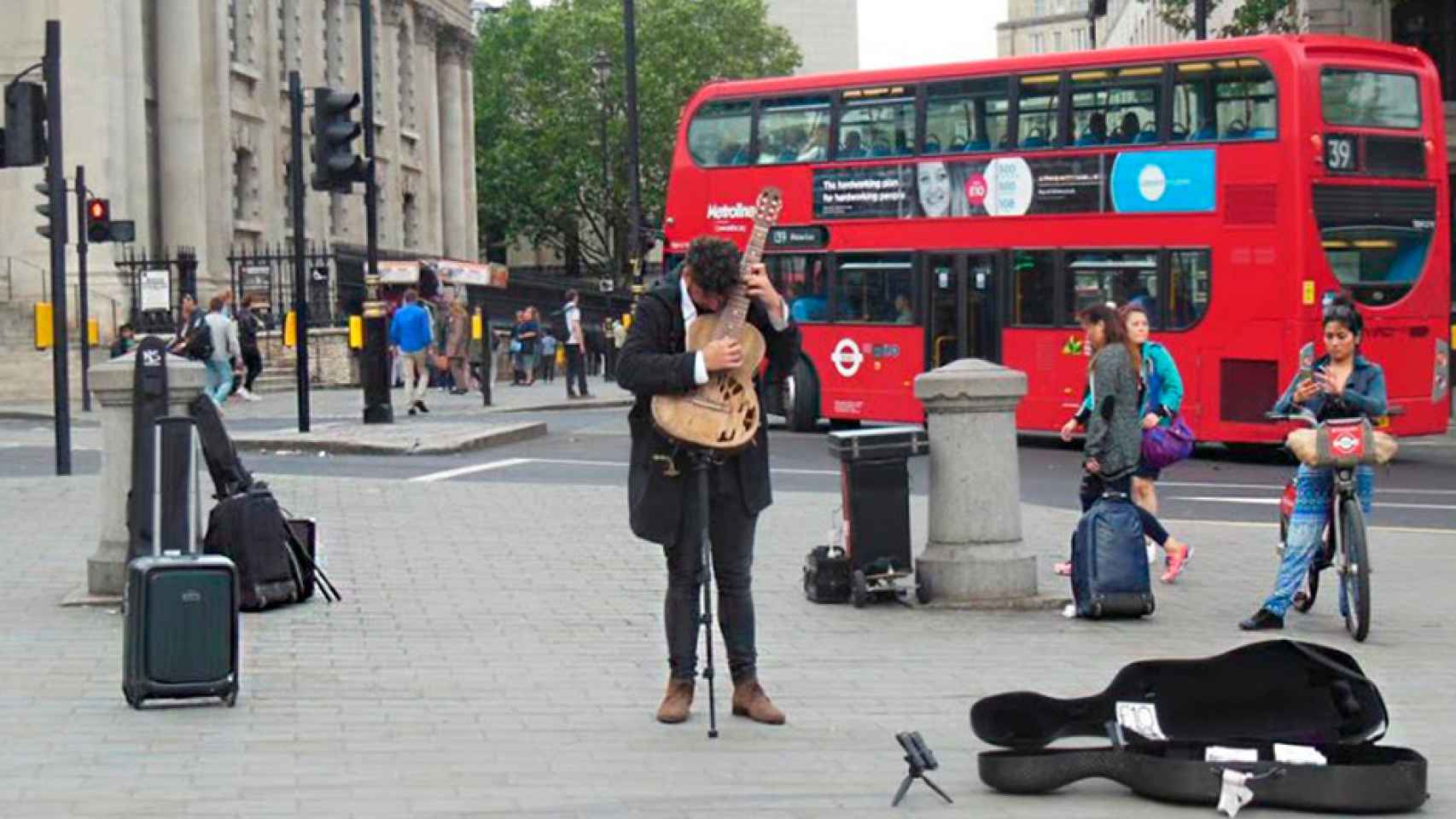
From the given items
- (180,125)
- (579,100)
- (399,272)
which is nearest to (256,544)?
(180,125)

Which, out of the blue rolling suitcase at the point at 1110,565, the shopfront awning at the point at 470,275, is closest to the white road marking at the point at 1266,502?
the blue rolling suitcase at the point at 1110,565

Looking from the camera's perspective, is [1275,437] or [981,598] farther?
[1275,437]

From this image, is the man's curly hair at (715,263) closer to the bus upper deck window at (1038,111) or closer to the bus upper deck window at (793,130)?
the bus upper deck window at (1038,111)

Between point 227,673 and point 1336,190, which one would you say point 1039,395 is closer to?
point 1336,190

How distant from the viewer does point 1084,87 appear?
2577 centimetres

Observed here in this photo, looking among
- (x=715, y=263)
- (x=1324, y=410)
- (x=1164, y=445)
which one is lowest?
(x=1164, y=445)

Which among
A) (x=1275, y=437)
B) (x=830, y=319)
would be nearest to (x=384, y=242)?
(x=830, y=319)

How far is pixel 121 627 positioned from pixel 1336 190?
50.9ft

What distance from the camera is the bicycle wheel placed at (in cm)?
1163

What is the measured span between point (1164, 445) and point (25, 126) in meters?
9.43

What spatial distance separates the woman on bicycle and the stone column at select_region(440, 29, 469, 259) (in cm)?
6466

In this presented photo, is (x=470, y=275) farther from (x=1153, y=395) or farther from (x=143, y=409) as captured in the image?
(x=143, y=409)

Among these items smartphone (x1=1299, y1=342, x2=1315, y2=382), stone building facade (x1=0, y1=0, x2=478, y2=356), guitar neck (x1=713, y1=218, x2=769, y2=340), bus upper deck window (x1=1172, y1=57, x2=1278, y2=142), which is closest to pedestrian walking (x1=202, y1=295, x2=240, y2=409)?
bus upper deck window (x1=1172, y1=57, x2=1278, y2=142)

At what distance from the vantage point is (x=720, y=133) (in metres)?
29.6
